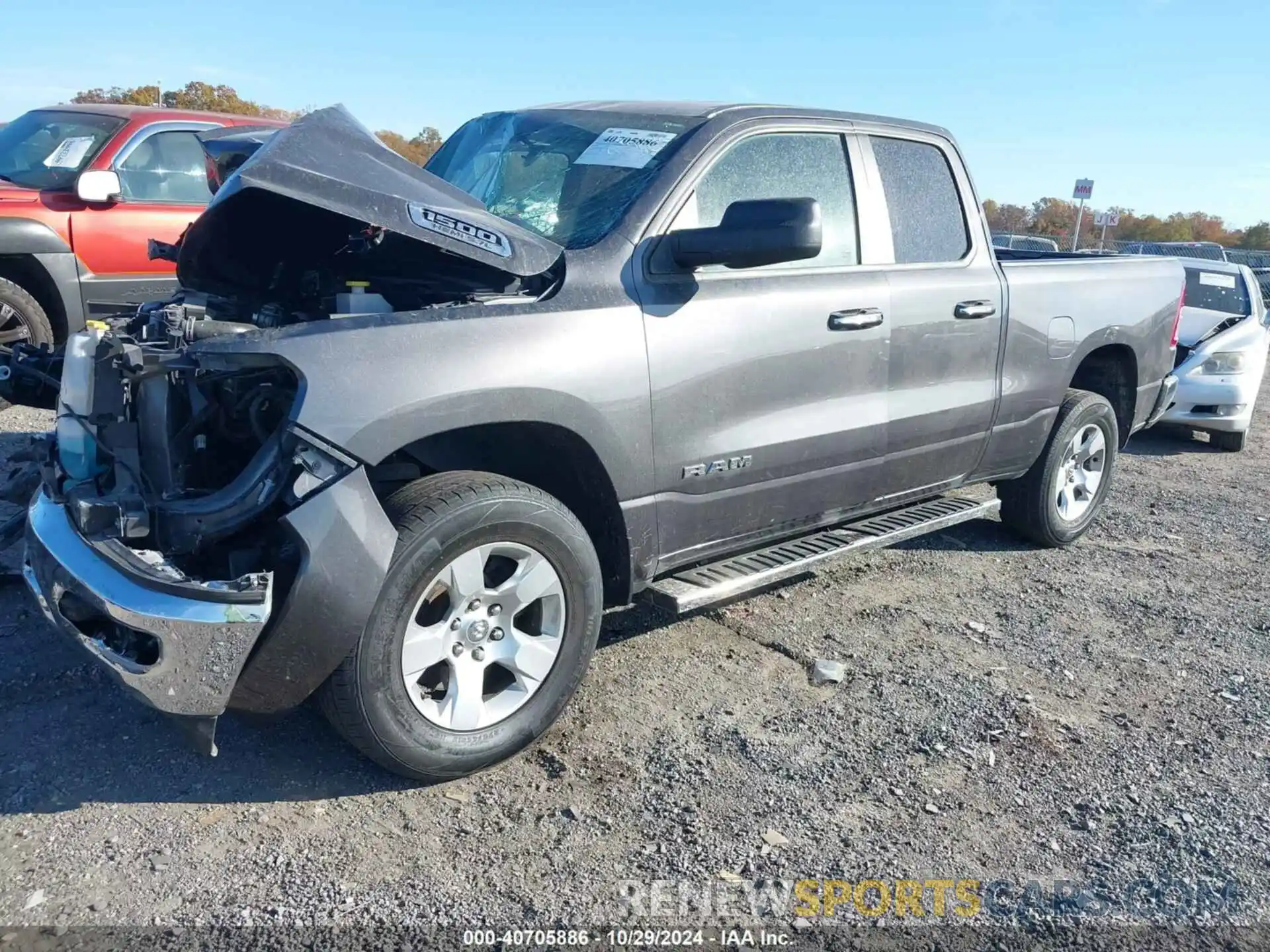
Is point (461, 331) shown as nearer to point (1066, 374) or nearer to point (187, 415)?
point (187, 415)

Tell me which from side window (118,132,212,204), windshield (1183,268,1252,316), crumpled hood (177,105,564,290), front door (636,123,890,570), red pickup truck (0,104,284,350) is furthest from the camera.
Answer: windshield (1183,268,1252,316)

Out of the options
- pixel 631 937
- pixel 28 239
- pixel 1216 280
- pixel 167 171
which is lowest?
pixel 631 937

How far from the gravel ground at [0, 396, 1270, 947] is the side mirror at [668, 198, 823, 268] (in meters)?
1.55

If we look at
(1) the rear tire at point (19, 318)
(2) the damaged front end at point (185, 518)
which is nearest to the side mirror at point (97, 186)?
(1) the rear tire at point (19, 318)

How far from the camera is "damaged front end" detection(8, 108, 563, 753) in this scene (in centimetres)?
261

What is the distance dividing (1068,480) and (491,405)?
3.81m

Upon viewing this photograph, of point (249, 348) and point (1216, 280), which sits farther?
point (1216, 280)

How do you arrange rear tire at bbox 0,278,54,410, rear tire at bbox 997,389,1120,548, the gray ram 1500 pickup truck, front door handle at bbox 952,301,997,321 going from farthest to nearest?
rear tire at bbox 0,278,54,410 < rear tire at bbox 997,389,1120,548 < front door handle at bbox 952,301,997,321 < the gray ram 1500 pickup truck

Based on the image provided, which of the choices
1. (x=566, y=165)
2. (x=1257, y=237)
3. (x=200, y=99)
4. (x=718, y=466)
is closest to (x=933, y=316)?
(x=718, y=466)

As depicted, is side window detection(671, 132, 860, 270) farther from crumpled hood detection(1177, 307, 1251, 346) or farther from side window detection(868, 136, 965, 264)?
crumpled hood detection(1177, 307, 1251, 346)

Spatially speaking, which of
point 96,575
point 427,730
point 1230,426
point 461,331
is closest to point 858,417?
point 461,331

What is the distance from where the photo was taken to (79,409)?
2994mm

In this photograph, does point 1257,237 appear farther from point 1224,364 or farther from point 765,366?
point 765,366

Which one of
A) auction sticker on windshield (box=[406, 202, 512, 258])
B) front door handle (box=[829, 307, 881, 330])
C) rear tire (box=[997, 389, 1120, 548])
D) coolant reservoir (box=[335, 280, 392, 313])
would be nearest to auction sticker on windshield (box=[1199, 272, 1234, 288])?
rear tire (box=[997, 389, 1120, 548])
